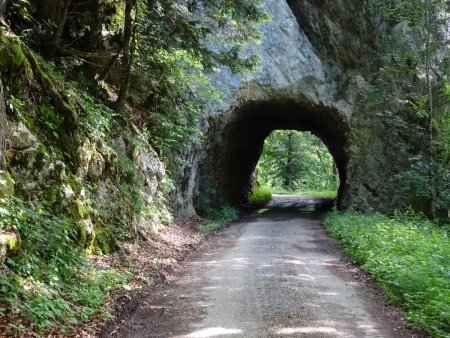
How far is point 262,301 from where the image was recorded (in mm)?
6203

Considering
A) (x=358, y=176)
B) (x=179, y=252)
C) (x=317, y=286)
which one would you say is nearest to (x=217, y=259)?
(x=179, y=252)

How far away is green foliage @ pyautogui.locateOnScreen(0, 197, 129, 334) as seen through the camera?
432cm

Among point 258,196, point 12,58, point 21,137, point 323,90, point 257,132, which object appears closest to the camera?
point 21,137

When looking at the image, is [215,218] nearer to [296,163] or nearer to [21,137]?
[21,137]

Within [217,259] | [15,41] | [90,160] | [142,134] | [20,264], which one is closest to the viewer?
[20,264]

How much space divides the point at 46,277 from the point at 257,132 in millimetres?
20728

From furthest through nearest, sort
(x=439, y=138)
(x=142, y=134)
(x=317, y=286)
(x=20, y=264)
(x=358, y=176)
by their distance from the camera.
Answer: (x=358, y=176) < (x=439, y=138) < (x=142, y=134) < (x=317, y=286) < (x=20, y=264)

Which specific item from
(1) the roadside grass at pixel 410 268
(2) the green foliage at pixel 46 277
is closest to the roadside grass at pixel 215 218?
(1) the roadside grass at pixel 410 268

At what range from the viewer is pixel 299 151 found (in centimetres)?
3672

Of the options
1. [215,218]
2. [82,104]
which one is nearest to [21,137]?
[82,104]

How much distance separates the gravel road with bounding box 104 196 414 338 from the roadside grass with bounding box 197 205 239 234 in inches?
Answer: 138

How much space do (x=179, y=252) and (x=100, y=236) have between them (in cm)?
271

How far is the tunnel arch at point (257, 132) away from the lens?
63.6ft

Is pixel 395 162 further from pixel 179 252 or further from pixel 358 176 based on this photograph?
pixel 179 252
